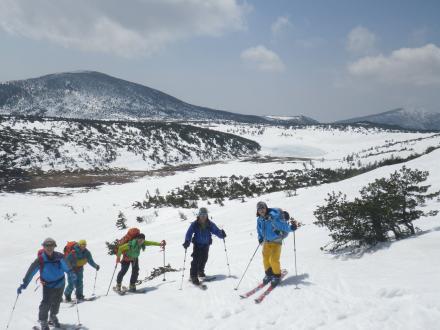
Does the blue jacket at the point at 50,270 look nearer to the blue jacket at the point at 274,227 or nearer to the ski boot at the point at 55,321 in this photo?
the ski boot at the point at 55,321

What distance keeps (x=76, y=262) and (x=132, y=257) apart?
1336mm

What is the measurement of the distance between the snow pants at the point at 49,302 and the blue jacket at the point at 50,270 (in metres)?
0.11

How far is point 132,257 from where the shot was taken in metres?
8.36

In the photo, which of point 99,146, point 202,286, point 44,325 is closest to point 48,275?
point 44,325

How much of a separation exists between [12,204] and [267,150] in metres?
Answer: 60.2

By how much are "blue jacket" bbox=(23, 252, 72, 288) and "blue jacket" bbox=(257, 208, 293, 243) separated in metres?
3.73

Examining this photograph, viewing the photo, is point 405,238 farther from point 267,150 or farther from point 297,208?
point 267,150

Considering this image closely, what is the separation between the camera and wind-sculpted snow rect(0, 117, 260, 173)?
44.5 metres

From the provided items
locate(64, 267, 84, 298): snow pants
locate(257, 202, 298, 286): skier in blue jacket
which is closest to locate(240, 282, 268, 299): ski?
locate(257, 202, 298, 286): skier in blue jacket

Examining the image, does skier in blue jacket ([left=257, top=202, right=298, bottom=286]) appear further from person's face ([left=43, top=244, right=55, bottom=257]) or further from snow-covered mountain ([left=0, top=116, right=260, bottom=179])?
snow-covered mountain ([left=0, top=116, right=260, bottom=179])

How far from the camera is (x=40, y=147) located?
46812 millimetres

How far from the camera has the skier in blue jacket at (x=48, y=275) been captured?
591 cm

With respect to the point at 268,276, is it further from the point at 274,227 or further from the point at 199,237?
the point at 199,237

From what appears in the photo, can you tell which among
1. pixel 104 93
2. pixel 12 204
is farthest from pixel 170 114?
pixel 12 204
